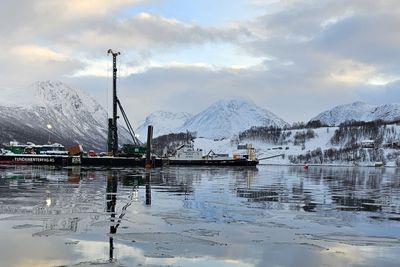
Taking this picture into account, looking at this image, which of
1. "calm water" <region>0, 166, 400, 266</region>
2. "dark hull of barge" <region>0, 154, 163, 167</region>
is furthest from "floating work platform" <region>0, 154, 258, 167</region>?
"calm water" <region>0, 166, 400, 266</region>

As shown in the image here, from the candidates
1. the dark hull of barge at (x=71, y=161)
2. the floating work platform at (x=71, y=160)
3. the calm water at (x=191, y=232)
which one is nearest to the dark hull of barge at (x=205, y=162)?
the floating work platform at (x=71, y=160)

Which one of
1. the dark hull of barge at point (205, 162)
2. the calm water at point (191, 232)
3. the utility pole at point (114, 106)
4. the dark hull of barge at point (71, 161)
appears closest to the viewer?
the calm water at point (191, 232)

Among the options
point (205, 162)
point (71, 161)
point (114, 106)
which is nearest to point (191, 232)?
point (71, 161)

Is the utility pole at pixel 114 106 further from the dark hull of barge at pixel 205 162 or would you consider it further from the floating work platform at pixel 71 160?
the dark hull of barge at pixel 205 162

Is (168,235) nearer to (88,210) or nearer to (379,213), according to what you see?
(88,210)

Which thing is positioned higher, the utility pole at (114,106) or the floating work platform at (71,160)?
the utility pole at (114,106)

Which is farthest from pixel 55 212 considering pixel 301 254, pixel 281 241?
pixel 301 254

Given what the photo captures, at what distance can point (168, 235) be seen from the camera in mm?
14617

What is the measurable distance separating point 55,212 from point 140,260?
8516mm

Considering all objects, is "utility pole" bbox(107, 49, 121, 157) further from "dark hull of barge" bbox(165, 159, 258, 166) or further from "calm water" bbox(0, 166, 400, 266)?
"calm water" bbox(0, 166, 400, 266)

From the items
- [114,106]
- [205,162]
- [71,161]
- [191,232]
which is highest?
[114,106]

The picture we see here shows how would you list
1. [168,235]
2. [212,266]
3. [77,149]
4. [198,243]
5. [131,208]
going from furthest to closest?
[77,149] < [131,208] < [168,235] < [198,243] < [212,266]

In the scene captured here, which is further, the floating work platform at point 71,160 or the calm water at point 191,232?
the floating work platform at point 71,160

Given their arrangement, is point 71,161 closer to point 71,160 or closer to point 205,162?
point 71,160
